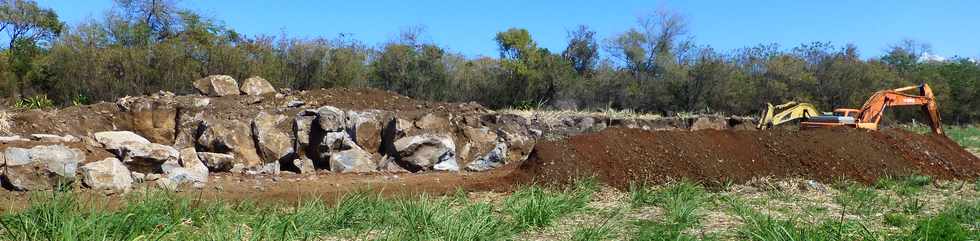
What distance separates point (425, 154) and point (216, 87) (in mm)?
5164

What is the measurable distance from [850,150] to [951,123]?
3706 centimetres

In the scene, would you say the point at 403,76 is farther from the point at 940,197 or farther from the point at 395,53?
the point at 940,197

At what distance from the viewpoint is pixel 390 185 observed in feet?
31.6

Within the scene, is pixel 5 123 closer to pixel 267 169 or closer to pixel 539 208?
pixel 267 169

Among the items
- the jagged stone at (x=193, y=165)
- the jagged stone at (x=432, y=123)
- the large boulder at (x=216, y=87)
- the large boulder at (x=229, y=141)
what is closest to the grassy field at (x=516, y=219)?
the jagged stone at (x=193, y=165)

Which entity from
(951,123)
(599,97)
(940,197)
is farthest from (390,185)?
(951,123)

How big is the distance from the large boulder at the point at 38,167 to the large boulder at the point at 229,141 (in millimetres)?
3825

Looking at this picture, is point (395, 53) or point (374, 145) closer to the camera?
point (374, 145)

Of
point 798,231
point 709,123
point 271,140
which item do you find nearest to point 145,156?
point 271,140

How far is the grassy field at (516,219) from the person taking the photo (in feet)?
15.0

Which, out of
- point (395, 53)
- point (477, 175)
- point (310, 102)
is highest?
point (395, 53)

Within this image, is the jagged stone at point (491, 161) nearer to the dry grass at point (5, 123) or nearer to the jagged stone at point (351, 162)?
the jagged stone at point (351, 162)

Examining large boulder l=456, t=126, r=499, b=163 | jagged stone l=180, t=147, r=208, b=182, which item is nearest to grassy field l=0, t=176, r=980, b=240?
jagged stone l=180, t=147, r=208, b=182

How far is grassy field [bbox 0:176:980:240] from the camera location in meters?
4.58
